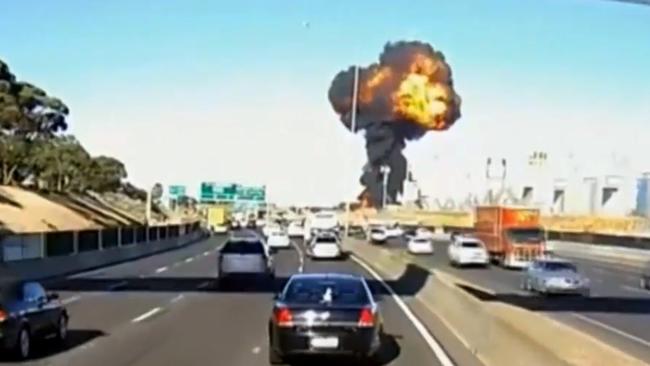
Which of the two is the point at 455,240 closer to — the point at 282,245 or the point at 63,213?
the point at 282,245

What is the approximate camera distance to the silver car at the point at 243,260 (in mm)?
43688

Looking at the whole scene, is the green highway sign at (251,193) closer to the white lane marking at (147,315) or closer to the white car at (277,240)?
the white car at (277,240)

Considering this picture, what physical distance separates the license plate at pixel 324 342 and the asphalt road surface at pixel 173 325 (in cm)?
124

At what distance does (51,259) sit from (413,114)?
146 meters

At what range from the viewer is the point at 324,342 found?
17812 mm

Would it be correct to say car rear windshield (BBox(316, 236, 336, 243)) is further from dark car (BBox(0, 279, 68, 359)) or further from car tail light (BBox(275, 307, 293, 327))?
car tail light (BBox(275, 307, 293, 327))

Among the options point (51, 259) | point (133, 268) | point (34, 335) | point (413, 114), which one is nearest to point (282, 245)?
point (133, 268)

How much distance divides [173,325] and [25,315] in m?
7.22

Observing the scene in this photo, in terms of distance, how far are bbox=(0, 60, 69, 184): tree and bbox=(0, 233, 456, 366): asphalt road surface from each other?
52.4 meters

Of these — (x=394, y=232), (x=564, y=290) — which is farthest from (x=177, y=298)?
(x=394, y=232)

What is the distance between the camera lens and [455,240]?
67.2m

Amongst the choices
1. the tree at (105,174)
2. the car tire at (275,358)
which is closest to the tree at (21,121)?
the tree at (105,174)

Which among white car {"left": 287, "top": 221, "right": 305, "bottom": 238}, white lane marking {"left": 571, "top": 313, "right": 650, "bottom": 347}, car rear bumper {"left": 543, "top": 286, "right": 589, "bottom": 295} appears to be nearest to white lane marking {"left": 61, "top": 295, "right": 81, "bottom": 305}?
white lane marking {"left": 571, "top": 313, "right": 650, "bottom": 347}

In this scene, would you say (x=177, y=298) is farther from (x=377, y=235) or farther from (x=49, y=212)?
(x=49, y=212)
